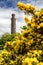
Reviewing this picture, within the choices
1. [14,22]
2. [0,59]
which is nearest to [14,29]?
[14,22]

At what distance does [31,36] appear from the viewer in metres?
9.26

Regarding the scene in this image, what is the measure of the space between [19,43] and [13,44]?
38cm

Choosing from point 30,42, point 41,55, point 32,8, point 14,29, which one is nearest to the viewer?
point 41,55

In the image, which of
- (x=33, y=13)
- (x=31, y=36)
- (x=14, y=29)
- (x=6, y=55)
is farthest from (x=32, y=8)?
(x=14, y=29)

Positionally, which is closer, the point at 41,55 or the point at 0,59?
the point at 41,55

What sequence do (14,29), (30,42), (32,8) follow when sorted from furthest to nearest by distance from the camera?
1. (14,29)
2. (32,8)
3. (30,42)

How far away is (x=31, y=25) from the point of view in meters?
9.28

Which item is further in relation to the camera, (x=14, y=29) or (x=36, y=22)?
(x=14, y=29)

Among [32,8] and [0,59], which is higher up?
[32,8]

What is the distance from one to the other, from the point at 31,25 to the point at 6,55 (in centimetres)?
143

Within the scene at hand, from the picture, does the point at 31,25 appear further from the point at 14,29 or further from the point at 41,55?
the point at 14,29

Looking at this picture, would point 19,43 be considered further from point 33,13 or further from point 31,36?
point 33,13

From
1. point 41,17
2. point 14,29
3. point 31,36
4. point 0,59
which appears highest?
point 14,29

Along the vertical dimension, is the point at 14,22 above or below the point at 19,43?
above
